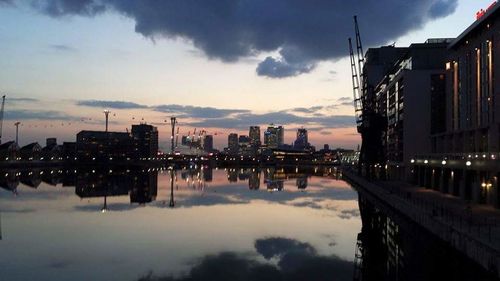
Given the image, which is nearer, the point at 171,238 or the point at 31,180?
the point at 171,238

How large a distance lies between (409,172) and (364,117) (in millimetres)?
19934

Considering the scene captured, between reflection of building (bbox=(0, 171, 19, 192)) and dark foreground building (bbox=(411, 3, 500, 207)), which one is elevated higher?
dark foreground building (bbox=(411, 3, 500, 207))

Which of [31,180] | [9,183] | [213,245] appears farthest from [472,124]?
[31,180]

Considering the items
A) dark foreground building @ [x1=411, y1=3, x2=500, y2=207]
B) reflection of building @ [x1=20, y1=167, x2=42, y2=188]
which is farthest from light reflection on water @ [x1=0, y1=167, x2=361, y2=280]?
reflection of building @ [x1=20, y1=167, x2=42, y2=188]

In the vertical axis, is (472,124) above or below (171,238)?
above

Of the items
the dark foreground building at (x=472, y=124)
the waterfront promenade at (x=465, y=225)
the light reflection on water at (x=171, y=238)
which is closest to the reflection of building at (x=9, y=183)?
the light reflection on water at (x=171, y=238)

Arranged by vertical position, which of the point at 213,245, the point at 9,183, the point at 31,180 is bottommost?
the point at 213,245

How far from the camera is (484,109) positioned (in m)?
78.4

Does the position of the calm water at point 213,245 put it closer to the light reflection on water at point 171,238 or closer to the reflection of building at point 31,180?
the light reflection on water at point 171,238

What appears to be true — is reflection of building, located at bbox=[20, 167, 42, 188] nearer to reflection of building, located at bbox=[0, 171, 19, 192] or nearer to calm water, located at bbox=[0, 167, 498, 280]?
reflection of building, located at bbox=[0, 171, 19, 192]

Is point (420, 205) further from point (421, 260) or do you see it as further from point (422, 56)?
point (422, 56)

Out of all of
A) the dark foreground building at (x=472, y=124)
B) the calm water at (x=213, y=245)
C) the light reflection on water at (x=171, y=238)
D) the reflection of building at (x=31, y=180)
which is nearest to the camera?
the calm water at (x=213, y=245)

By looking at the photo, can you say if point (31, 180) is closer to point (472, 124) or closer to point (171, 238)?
point (171, 238)

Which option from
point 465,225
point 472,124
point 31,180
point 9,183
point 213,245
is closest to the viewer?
point 465,225
